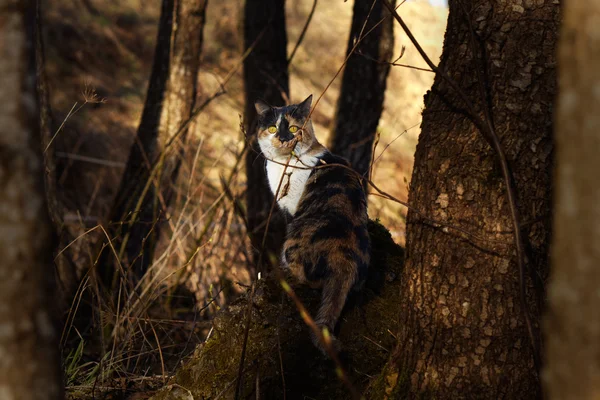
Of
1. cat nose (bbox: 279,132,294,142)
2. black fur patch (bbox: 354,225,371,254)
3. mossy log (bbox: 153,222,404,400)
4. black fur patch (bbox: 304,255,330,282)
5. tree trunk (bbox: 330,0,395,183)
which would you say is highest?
tree trunk (bbox: 330,0,395,183)

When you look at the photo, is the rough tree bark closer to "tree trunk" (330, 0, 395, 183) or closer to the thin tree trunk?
the thin tree trunk

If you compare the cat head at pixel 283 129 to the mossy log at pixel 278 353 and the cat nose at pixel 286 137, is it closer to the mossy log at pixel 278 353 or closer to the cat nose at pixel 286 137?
the cat nose at pixel 286 137

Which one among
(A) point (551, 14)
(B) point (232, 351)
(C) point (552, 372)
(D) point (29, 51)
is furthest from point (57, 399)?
(A) point (551, 14)

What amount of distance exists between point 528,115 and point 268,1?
451cm

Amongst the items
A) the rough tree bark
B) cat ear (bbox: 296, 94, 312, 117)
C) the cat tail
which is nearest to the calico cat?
the cat tail

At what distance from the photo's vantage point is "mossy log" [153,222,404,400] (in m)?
2.61

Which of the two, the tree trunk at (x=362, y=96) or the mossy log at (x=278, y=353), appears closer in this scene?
the mossy log at (x=278, y=353)

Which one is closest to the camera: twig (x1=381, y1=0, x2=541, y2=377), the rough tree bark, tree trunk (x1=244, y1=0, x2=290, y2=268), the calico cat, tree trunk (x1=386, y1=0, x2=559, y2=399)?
twig (x1=381, y1=0, x2=541, y2=377)

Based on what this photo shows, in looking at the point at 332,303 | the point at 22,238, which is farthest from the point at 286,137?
the point at 22,238

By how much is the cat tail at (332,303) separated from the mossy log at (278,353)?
75 millimetres

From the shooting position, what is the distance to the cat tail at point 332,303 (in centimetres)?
261

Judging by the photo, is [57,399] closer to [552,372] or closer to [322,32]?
[552,372]

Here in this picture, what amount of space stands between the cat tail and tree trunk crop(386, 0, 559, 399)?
1.48 feet

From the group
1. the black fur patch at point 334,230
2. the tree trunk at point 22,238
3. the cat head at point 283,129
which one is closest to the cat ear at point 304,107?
the cat head at point 283,129
